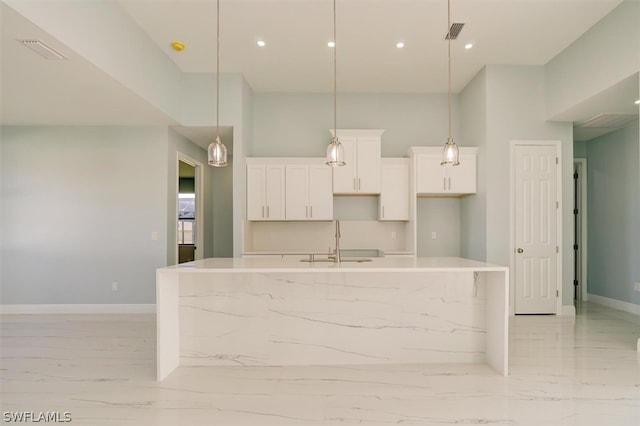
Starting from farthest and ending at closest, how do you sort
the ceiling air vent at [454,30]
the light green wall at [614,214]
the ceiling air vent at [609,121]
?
the light green wall at [614,214]
the ceiling air vent at [609,121]
the ceiling air vent at [454,30]

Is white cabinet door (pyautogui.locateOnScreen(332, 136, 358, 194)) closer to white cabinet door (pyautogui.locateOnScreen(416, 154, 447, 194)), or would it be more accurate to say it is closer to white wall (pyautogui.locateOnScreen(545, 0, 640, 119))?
white cabinet door (pyautogui.locateOnScreen(416, 154, 447, 194))

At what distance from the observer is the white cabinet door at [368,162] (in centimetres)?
509

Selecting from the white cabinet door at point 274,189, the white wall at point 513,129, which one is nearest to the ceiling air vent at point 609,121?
the white wall at point 513,129

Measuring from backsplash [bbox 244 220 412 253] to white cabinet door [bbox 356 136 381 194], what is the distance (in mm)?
735

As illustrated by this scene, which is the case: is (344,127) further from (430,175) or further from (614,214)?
(614,214)

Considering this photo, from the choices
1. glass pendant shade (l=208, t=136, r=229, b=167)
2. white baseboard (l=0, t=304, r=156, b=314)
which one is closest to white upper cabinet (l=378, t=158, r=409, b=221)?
glass pendant shade (l=208, t=136, r=229, b=167)

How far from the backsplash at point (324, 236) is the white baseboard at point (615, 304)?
3226 millimetres

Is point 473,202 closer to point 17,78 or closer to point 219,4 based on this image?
point 219,4

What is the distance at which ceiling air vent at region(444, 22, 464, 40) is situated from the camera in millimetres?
3689

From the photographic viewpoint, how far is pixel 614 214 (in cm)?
532

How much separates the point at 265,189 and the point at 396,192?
1943 millimetres

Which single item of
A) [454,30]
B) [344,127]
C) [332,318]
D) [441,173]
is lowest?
[332,318]

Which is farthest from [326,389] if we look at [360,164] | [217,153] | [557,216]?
[557,216]

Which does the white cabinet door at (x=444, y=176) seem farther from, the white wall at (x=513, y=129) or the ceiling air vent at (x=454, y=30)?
the ceiling air vent at (x=454, y=30)
